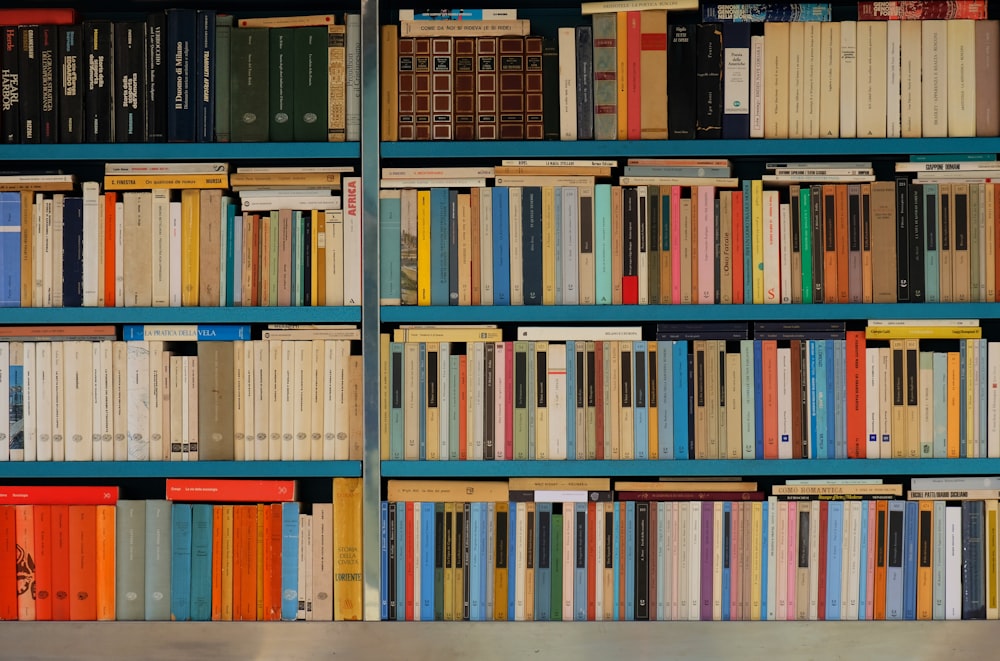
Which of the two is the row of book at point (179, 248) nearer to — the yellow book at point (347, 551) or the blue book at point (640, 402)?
the yellow book at point (347, 551)

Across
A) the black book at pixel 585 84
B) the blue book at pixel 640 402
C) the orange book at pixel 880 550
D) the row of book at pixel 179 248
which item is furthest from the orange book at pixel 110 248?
the orange book at pixel 880 550

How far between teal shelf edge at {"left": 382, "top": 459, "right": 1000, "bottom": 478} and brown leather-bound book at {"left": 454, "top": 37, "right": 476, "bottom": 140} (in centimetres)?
77

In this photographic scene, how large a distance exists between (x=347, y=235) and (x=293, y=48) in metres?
0.45

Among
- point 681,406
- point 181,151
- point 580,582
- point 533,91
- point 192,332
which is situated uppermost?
point 533,91

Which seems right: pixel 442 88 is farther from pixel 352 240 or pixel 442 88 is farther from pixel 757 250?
pixel 757 250

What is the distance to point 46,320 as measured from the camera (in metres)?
2.18

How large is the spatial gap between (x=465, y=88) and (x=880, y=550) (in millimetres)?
1434

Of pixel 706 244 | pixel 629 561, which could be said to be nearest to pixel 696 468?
pixel 629 561

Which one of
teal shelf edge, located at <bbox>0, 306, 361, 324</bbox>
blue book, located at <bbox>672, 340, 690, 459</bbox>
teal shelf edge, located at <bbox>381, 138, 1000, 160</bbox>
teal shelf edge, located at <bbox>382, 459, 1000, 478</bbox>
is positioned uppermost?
teal shelf edge, located at <bbox>381, 138, 1000, 160</bbox>

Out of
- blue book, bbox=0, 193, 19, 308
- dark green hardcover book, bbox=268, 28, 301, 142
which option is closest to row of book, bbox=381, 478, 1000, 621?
dark green hardcover book, bbox=268, 28, 301, 142

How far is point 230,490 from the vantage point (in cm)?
219

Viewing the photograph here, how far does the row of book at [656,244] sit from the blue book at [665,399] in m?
0.12

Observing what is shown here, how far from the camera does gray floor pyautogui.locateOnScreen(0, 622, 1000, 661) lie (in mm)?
2119

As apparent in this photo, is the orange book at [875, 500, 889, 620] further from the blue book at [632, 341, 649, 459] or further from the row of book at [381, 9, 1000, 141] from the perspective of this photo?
the row of book at [381, 9, 1000, 141]
